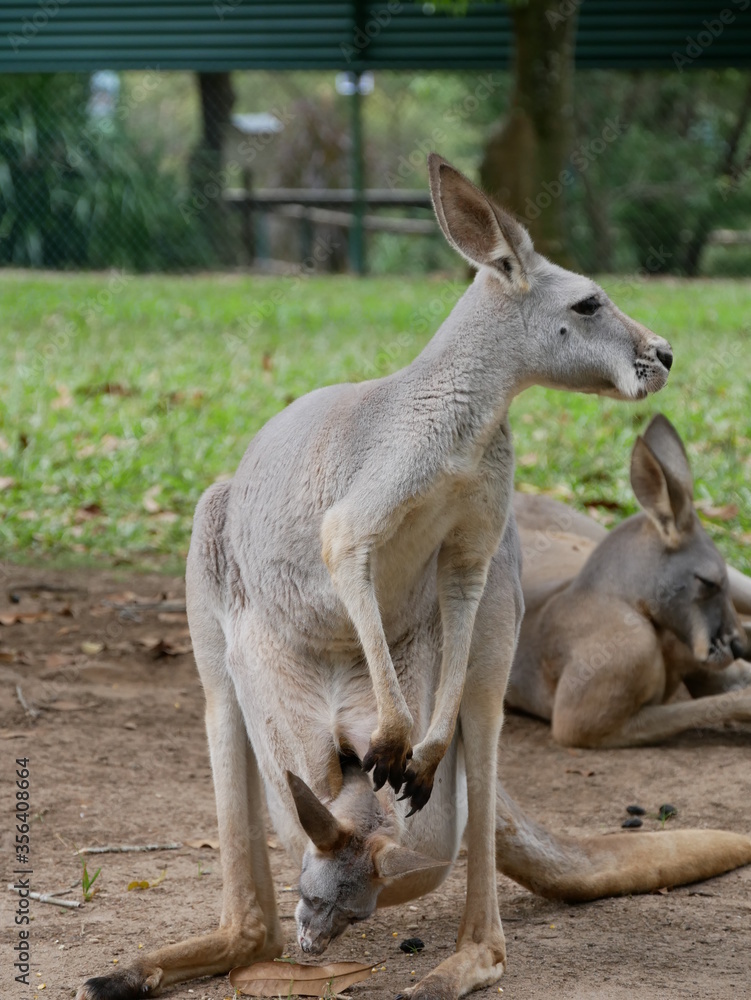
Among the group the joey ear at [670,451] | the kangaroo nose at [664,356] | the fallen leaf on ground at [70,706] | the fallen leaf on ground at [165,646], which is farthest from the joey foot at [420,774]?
the fallen leaf on ground at [165,646]

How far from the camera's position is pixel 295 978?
2537 millimetres

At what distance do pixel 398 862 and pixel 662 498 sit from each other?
2184 mm

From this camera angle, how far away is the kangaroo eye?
254 centimetres

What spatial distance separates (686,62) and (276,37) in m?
3.80

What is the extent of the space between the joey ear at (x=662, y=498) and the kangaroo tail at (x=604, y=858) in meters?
1.26

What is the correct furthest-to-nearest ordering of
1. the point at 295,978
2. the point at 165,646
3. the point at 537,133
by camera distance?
the point at 537,133, the point at 165,646, the point at 295,978

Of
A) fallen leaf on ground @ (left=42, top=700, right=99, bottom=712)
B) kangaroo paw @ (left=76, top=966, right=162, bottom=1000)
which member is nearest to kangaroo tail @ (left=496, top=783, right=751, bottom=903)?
kangaroo paw @ (left=76, top=966, right=162, bottom=1000)

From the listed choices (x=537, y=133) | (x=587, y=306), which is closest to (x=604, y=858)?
(x=587, y=306)

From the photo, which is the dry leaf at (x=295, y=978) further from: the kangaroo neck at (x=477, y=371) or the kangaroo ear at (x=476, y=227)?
the kangaroo ear at (x=476, y=227)

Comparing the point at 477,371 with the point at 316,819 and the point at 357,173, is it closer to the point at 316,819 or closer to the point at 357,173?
the point at 316,819

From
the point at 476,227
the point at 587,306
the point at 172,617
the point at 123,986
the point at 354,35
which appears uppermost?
the point at 354,35

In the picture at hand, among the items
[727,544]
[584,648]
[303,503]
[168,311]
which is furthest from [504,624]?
[168,311]

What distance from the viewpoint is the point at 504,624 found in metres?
2.68

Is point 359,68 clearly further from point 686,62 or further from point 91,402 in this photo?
point 91,402
